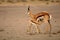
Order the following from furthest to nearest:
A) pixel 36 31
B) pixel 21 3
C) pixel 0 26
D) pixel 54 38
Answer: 1. pixel 21 3
2. pixel 0 26
3. pixel 36 31
4. pixel 54 38

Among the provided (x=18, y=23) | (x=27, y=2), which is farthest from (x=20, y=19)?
(x=27, y=2)

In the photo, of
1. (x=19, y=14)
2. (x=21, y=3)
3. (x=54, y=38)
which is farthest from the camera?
(x=21, y=3)

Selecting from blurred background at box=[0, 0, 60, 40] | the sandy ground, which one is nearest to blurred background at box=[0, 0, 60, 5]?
blurred background at box=[0, 0, 60, 40]

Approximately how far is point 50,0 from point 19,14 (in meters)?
2.54

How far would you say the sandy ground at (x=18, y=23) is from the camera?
6.13 meters

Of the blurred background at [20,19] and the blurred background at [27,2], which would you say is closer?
the blurred background at [20,19]

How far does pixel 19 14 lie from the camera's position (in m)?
8.56

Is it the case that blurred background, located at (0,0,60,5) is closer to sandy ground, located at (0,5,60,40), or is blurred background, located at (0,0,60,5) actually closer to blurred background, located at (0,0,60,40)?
blurred background, located at (0,0,60,40)

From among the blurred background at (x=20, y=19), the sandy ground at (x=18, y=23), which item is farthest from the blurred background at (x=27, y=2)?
the sandy ground at (x=18, y=23)

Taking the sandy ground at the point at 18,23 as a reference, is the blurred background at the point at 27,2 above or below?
above

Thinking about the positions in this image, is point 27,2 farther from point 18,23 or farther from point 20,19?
point 18,23

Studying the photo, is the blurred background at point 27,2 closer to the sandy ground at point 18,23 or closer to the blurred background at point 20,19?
the blurred background at point 20,19

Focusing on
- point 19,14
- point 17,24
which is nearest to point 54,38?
point 17,24

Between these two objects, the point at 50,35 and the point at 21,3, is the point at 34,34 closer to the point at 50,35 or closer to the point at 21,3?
the point at 50,35
